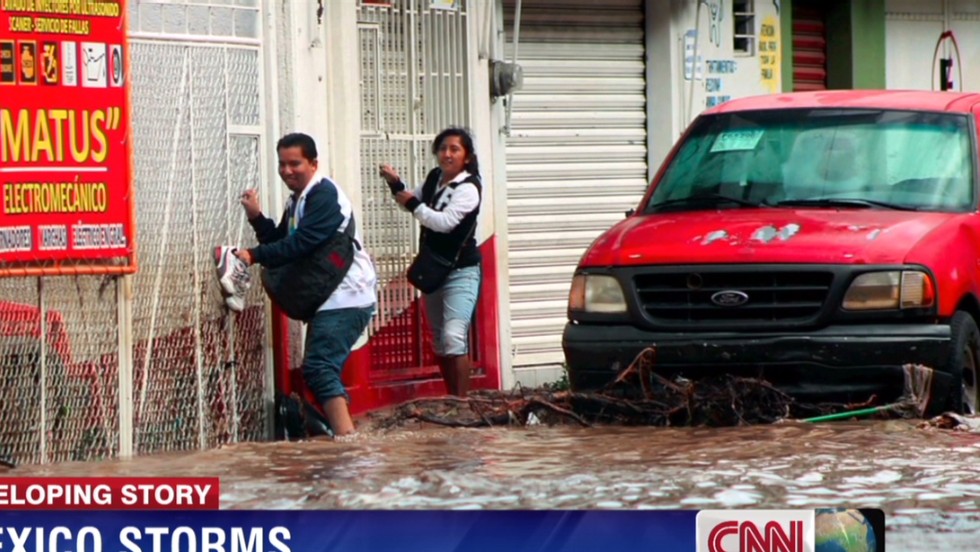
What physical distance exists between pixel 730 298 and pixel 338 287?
1.97 meters

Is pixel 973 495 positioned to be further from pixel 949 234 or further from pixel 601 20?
pixel 601 20

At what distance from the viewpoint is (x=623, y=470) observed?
838cm

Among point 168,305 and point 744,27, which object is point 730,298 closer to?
point 168,305

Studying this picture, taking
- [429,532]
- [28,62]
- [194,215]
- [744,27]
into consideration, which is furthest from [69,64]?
[744,27]

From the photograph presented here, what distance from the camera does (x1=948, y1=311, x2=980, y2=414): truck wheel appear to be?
31.6 ft

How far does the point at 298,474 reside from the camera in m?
8.82

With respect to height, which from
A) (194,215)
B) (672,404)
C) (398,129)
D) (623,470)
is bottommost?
(623,470)

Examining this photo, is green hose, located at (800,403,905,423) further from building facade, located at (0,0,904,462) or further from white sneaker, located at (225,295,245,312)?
building facade, located at (0,0,904,462)

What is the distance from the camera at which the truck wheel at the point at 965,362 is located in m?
9.62

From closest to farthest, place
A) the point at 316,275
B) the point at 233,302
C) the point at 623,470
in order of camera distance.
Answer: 1. the point at 623,470
2. the point at 316,275
3. the point at 233,302

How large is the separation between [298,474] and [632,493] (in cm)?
180

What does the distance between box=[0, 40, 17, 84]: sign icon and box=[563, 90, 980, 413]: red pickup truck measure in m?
2.83

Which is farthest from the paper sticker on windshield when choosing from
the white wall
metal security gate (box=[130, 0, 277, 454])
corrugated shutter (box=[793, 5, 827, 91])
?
the white wall

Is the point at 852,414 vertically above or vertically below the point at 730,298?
below
